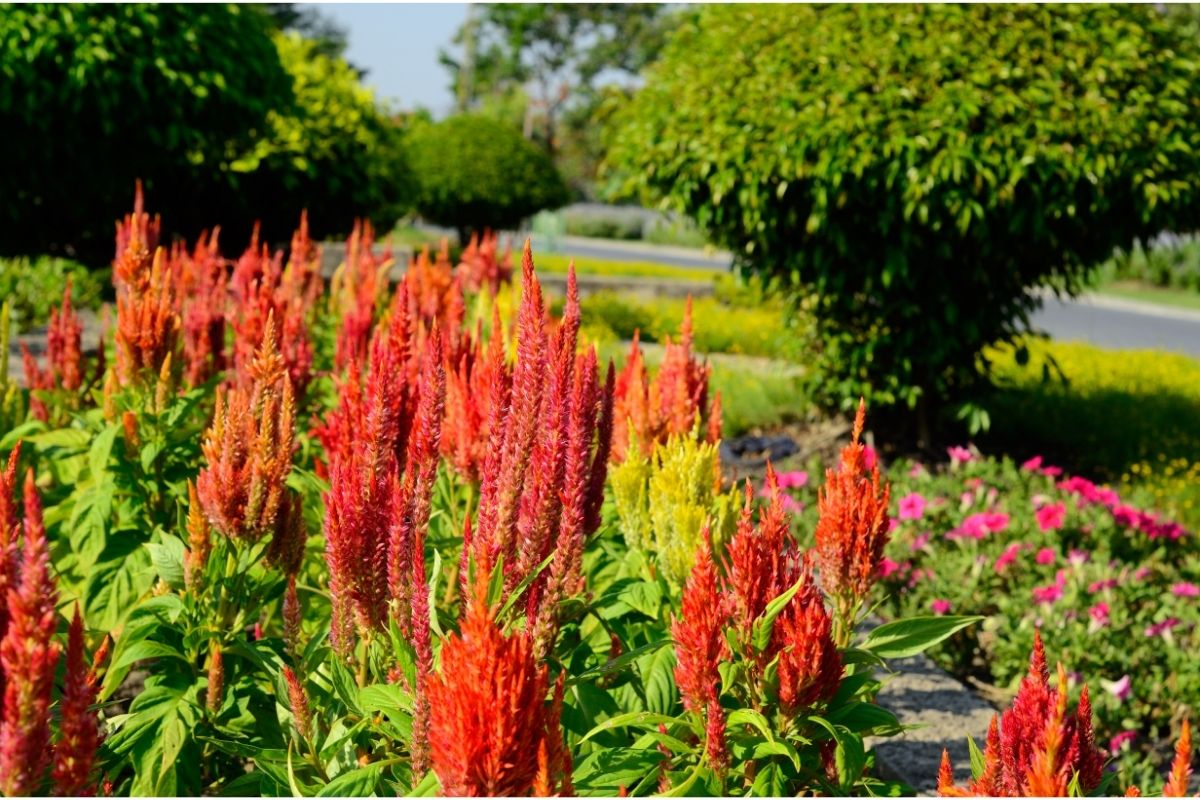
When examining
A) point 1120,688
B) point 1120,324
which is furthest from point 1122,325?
point 1120,688

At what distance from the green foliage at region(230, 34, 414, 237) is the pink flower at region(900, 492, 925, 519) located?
9.07 meters

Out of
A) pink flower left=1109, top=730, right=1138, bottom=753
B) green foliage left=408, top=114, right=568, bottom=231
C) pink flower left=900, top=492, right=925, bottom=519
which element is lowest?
pink flower left=1109, top=730, right=1138, bottom=753

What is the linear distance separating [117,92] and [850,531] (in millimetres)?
8468

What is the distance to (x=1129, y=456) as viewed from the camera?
7.95 meters

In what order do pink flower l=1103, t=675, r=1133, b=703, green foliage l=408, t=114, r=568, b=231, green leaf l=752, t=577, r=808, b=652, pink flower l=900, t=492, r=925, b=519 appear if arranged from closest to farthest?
green leaf l=752, t=577, r=808, b=652 → pink flower l=1103, t=675, r=1133, b=703 → pink flower l=900, t=492, r=925, b=519 → green foliage l=408, t=114, r=568, b=231

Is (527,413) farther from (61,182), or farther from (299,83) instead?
(299,83)

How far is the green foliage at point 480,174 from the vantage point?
80.7 feet

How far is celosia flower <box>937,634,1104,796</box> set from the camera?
5.13 ft

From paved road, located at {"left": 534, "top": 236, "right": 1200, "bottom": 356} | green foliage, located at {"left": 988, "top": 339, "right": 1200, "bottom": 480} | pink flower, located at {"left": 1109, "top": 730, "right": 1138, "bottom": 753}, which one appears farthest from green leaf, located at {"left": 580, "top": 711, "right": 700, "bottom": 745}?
paved road, located at {"left": 534, "top": 236, "right": 1200, "bottom": 356}

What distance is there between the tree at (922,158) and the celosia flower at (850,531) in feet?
14.8

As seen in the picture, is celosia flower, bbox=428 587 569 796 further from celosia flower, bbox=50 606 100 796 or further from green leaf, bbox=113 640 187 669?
green leaf, bbox=113 640 187 669

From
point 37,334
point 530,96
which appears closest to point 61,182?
point 37,334

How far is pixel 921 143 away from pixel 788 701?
16.6 ft

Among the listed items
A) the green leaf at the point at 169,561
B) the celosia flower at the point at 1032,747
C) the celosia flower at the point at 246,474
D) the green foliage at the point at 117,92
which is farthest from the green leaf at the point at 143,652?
the green foliage at the point at 117,92
